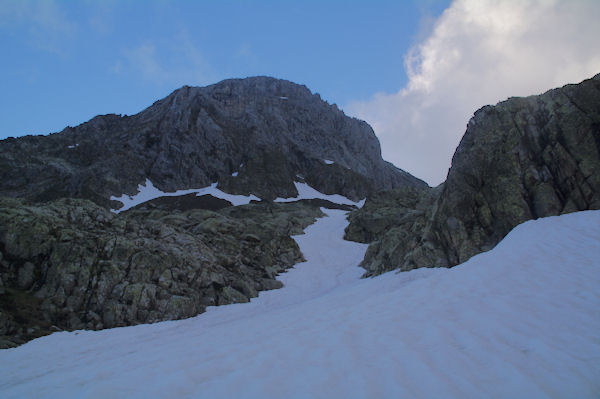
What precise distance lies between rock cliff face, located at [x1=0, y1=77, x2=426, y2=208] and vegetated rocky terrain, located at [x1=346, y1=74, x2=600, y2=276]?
64.9 meters

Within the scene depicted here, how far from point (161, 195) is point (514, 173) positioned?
73.7m

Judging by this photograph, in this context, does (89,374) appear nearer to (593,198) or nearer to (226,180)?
(593,198)

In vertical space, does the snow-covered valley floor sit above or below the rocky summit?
below

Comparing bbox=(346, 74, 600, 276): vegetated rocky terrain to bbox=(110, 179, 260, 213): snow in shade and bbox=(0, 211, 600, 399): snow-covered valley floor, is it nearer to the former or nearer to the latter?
bbox=(0, 211, 600, 399): snow-covered valley floor

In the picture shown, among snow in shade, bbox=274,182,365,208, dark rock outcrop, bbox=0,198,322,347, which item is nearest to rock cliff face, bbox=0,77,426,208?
snow in shade, bbox=274,182,365,208

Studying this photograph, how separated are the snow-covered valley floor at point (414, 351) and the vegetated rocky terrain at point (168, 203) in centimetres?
398

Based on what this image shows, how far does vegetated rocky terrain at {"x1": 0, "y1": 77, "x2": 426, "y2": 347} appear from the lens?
1489 cm

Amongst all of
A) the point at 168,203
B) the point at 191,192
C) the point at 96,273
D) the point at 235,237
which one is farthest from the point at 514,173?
the point at 191,192

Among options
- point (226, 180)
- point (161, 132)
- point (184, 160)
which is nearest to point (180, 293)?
point (226, 180)

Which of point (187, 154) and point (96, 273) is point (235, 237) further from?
point (187, 154)

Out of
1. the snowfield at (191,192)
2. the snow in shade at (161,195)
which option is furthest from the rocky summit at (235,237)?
the snowfield at (191,192)

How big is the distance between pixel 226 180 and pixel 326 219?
34505mm

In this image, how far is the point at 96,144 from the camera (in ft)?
308

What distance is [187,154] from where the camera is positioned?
85.2 metres
